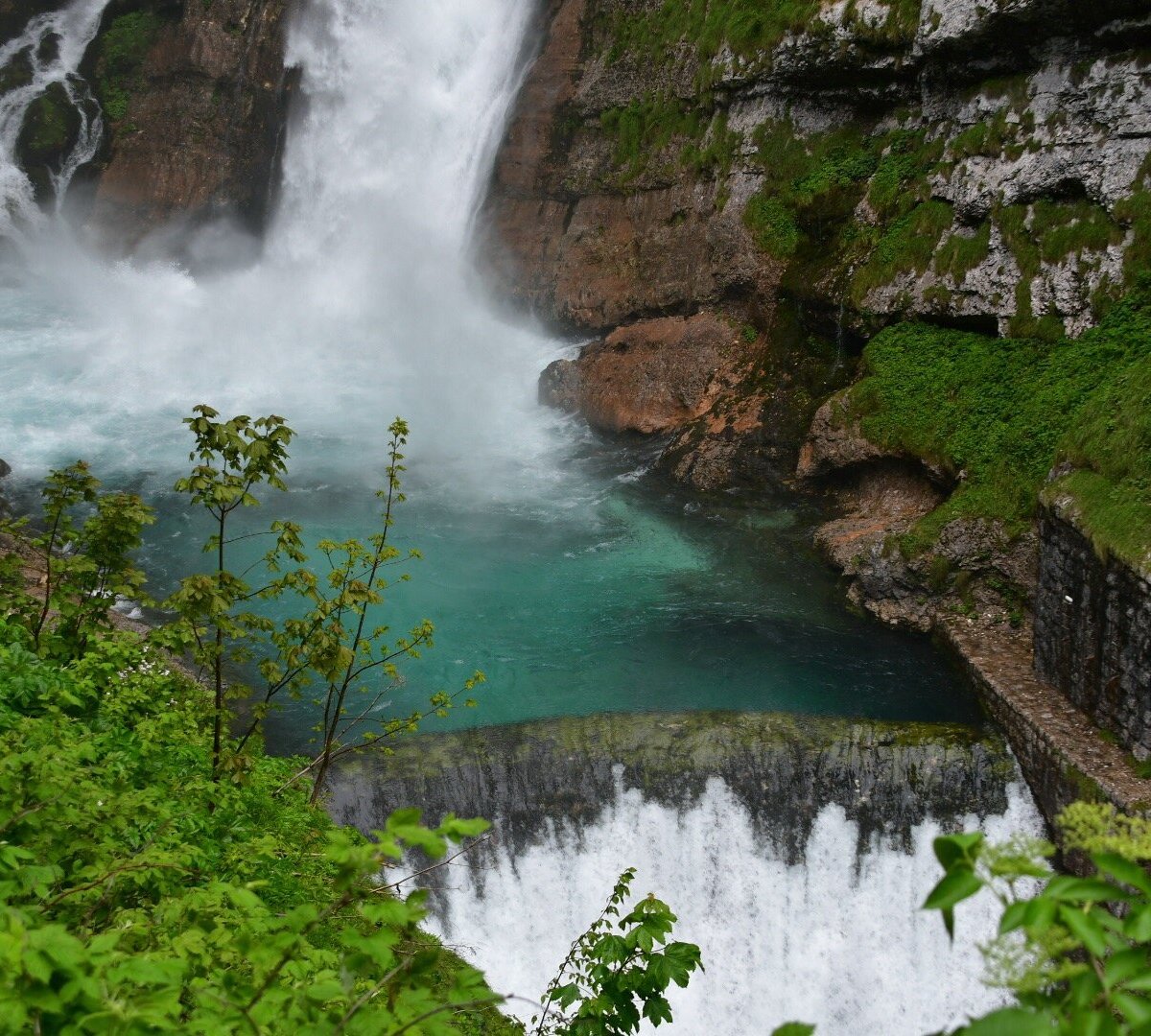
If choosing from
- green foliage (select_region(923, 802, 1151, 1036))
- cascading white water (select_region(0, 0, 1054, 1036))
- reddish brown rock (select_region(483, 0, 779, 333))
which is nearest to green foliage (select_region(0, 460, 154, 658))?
green foliage (select_region(923, 802, 1151, 1036))

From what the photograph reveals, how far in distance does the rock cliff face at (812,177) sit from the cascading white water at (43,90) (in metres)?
14.0

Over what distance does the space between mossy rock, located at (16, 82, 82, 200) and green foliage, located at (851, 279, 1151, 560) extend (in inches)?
1001

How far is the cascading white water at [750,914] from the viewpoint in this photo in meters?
10.2

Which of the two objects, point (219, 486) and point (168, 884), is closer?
point (168, 884)

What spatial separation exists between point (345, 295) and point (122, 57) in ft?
35.2

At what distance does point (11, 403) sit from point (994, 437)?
20.3 m

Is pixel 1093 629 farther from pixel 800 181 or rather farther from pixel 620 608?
pixel 800 181

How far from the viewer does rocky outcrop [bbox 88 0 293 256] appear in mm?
27828

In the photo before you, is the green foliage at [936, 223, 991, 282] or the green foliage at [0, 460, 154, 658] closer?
the green foliage at [0, 460, 154, 658]

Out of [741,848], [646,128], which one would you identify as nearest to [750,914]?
[741,848]

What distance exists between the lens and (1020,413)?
14.4m

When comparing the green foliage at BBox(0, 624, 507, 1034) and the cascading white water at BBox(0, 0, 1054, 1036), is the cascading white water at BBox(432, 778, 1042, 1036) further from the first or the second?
the green foliage at BBox(0, 624, 507, 1034)

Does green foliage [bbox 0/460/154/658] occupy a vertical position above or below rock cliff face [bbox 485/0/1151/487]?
below

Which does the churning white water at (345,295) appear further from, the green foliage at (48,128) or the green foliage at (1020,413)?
the green foliage at (1020,413)
